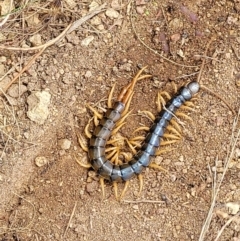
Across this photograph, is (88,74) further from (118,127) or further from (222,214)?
(222,214)

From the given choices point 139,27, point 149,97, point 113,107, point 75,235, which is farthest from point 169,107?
point 75,235

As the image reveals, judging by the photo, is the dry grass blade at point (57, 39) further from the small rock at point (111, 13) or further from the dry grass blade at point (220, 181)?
the dry grass blade at point (220, 181)

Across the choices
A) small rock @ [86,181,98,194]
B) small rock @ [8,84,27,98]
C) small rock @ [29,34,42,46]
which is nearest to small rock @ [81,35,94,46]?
small rock @ [29,34,42,46]

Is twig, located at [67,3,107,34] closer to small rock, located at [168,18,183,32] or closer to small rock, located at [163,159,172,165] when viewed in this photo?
small rock, located at [168,18,183,32]

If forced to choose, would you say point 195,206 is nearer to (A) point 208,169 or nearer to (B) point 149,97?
(A) point 208,169

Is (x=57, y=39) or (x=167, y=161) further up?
(x=57, y=39)

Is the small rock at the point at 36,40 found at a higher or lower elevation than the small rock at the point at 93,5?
lower

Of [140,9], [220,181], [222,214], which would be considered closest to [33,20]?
[140,9]

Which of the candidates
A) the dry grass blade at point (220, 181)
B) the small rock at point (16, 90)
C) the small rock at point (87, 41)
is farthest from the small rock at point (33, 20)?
the dry grass blade at point (220, 181)
